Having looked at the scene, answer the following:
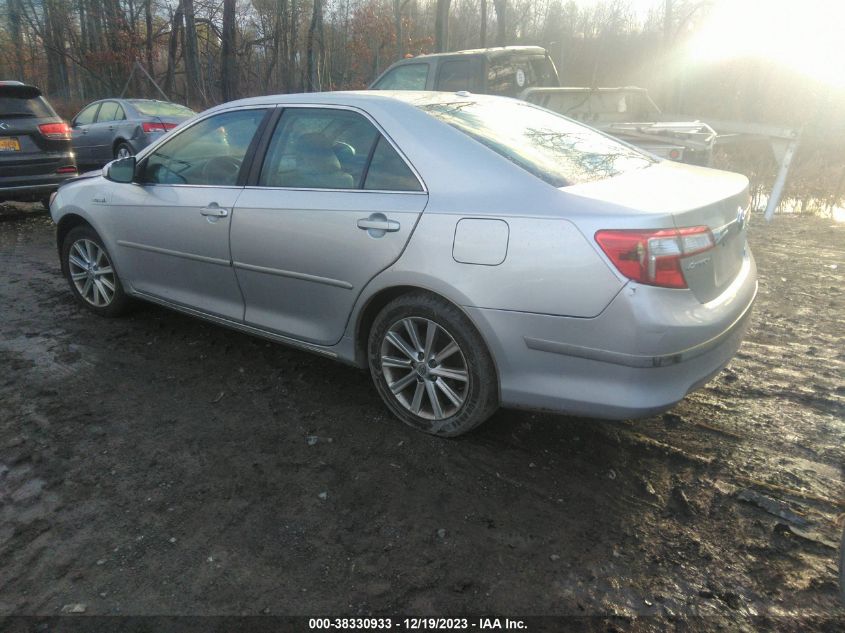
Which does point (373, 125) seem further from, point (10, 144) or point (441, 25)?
point (441, 25)

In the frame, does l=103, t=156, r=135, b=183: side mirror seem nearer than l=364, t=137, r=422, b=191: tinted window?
No

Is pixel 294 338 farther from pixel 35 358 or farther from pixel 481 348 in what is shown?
pixel 35 358

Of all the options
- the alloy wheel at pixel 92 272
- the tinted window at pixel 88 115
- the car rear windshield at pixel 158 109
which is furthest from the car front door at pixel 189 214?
the tinted window at pixel 88 115

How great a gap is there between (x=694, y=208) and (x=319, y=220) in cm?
176

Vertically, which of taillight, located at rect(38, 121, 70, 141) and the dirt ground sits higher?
taillight, located at rect(38, 121, 70, 141)

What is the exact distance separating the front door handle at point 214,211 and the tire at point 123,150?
9047 millimetres

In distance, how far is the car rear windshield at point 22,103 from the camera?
8.03m

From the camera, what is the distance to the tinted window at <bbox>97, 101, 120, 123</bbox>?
1222 cm

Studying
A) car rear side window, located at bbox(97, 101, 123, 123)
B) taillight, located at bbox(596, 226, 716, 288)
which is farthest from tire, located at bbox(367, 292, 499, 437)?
car rear side window, located at bbox(97, 101, 123, 123)

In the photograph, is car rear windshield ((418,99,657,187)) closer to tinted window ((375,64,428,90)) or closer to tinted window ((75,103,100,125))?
tinted window ((375,64,428,90))

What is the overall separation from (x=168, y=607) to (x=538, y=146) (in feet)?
8.25

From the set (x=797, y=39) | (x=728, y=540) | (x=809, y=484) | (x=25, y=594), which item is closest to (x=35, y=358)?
(x=25, y=594)

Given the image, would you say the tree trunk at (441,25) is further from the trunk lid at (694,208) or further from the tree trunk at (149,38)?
the trunk lid at (694,208)

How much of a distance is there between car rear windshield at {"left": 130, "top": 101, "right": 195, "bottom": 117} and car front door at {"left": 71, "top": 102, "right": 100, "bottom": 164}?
1121 mm
